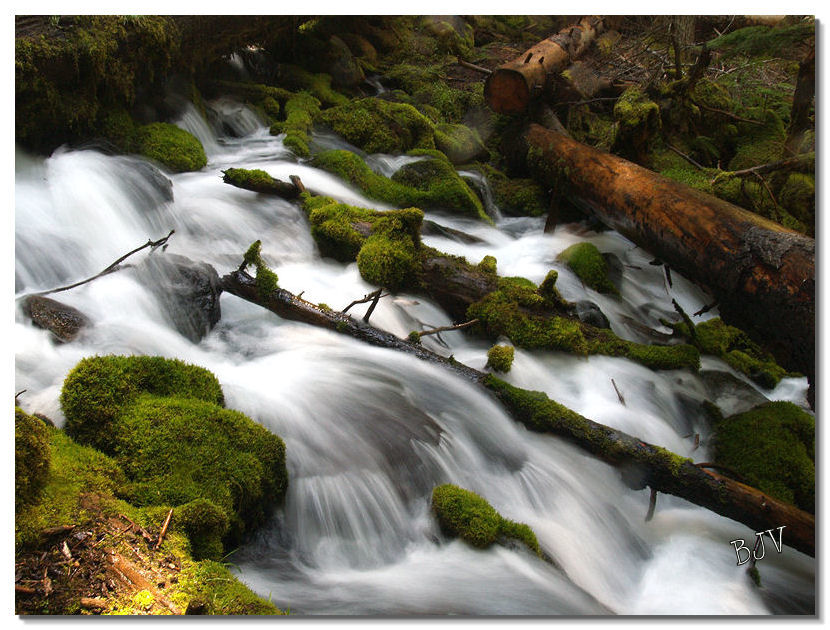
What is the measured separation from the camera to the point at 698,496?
2.39 meters

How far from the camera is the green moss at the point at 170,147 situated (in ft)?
13.5

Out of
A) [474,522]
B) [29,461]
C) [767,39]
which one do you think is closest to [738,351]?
[767,39]

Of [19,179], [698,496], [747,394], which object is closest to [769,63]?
[747,394]

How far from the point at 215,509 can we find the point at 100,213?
2.31m

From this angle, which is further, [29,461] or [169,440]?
[169,440]

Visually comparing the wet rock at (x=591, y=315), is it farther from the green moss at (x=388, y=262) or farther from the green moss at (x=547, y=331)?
the green moss at (x=388, y=262)

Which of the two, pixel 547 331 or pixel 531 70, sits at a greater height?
pixel 531 70

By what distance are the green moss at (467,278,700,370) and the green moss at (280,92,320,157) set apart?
7.68 feet

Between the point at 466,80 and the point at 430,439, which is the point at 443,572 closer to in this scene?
the point at 430,439

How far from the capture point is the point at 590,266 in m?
4.37

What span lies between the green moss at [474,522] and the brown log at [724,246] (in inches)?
60.5

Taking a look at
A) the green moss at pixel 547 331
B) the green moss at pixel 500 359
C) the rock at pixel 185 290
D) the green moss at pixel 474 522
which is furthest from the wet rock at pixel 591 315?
the rock at pixel 185 290

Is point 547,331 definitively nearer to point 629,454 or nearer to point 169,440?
point 629,454

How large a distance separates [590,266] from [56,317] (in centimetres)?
347
